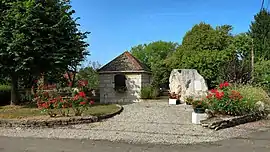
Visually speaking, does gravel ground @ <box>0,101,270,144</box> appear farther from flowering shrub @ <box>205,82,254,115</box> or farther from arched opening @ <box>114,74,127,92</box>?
arched opening @ <box>114,74,127,92</box>

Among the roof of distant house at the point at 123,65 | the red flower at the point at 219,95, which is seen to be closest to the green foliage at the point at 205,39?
the roof of distant house at the point at 123,65

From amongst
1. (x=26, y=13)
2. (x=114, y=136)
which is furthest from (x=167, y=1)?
(x=114, y=136)

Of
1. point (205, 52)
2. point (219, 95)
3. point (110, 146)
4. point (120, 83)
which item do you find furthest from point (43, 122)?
point (205, 52)

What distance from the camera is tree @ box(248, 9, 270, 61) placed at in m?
30.3

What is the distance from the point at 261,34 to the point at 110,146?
3030 cm

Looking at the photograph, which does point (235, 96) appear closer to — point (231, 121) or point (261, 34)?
point (231, 121)

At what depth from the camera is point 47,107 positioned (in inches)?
420

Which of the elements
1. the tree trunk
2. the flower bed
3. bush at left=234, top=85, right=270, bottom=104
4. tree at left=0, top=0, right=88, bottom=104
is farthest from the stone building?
the flower bed

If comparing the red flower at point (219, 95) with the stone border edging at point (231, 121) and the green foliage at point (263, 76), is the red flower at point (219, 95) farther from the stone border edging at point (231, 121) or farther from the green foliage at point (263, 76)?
the green foliage at point (263, 76)

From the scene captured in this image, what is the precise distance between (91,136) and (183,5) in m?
10.8

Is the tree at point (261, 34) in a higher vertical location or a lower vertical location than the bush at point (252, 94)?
higher

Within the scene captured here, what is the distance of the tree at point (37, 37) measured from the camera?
13336 millimetres

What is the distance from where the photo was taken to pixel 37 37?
13.9 m

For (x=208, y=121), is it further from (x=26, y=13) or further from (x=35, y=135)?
(x=26, y=13)
